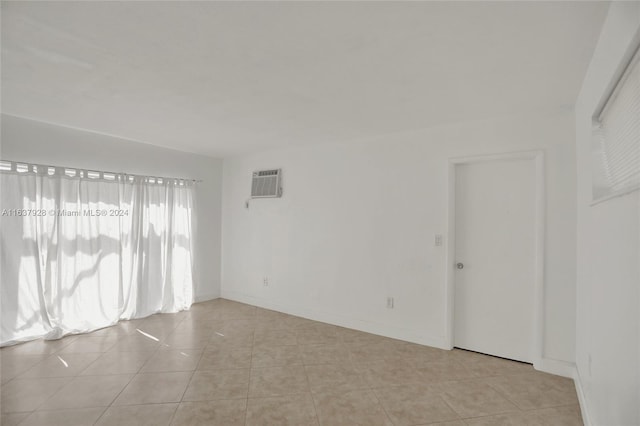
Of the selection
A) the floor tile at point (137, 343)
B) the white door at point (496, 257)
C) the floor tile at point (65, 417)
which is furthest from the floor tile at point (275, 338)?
the white door at point (496, 257)

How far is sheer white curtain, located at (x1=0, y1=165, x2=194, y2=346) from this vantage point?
11.2 feet

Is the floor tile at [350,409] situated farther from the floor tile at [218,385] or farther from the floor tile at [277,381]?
the floor tile at [218,385]

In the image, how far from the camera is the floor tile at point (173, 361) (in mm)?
2963

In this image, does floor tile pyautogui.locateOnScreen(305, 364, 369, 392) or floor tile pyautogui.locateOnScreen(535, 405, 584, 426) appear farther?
floor tile pyautogui.locateOnScreen(305, 364, 369, 392)

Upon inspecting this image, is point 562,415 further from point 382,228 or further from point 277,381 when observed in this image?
point 382,228

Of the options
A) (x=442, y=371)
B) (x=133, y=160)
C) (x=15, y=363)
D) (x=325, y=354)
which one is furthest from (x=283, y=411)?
(x=133, y=160)

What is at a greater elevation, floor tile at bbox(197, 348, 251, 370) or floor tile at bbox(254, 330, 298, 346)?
floor tile at bbox(197, 348, 251, 370)

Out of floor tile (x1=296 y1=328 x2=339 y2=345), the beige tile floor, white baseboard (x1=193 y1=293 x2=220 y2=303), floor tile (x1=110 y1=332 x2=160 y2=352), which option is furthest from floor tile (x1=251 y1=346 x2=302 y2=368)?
white baseboard (x1=193 y1=293 x2=220 y2=303)

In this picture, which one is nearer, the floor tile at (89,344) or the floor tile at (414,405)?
the floor tile at (414,405)

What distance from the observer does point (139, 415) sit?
224 centimetres

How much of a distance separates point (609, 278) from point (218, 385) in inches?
110

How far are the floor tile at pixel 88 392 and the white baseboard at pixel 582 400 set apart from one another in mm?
3385

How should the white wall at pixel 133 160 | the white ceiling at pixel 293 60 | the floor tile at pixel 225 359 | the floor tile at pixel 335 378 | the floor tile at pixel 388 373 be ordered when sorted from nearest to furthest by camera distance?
the white ceiling at pixel 293 60
the floor tile at pixel 335 378
the floor tile at pixel 388 373
the floor tile at pixel 225 359
the white wall at pixel 133 160

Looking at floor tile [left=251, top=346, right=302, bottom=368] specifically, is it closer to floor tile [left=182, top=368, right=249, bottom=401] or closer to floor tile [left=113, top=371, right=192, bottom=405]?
floor tile [left=182, top=368, right=249, bottom=401]
